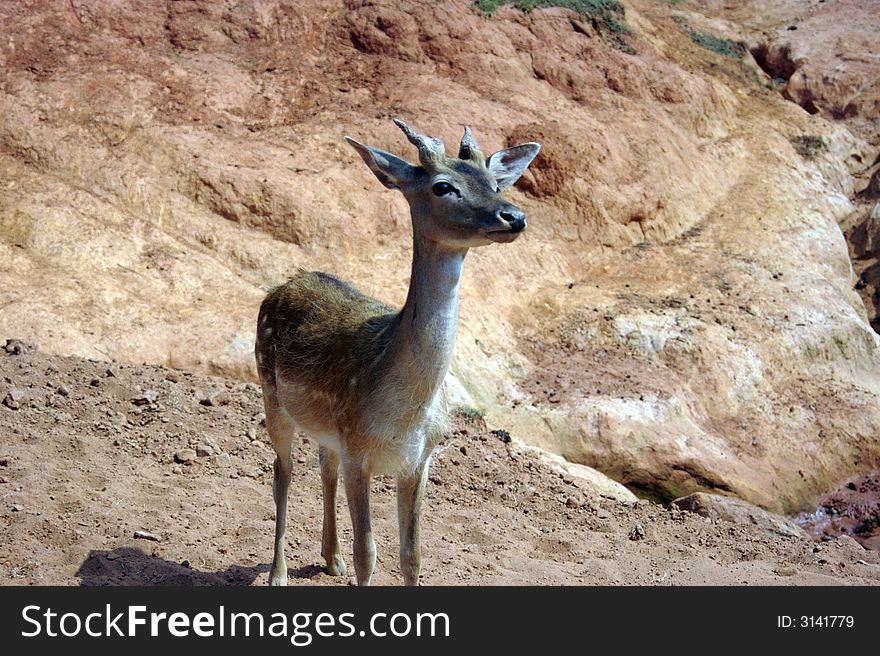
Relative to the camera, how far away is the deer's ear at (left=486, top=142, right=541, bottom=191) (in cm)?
656

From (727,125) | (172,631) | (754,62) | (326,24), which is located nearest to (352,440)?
(172,631)

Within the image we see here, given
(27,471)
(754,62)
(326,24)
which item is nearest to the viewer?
(27,471)

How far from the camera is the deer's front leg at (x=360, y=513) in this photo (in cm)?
630

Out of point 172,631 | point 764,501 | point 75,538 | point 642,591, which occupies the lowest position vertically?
point 764,501

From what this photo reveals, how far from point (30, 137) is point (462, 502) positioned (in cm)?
877

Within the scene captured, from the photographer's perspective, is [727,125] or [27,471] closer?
[27,471]

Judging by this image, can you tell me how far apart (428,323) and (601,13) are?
59.1ft

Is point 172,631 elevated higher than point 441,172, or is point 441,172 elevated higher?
point 441,172

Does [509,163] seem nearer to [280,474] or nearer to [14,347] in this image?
[280,474]

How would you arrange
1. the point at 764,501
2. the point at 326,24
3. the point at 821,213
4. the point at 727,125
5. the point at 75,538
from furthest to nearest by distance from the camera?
the point at 727,125 → the point at 821,213 → the point at 326,24 → the point at 764,501 → the point at 75,538

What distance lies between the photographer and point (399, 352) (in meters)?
6.02

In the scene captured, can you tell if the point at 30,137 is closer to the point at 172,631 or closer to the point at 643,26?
the point at 172,631

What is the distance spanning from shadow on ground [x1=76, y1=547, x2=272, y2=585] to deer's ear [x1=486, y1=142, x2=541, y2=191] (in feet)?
11.7

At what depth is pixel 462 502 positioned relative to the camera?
1009cm
